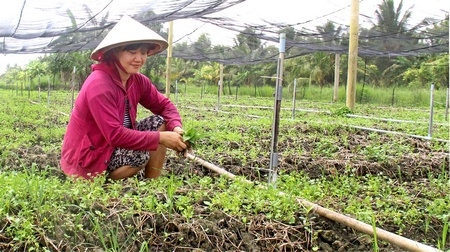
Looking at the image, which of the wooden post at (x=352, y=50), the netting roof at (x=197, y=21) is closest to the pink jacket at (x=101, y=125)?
the netting roof at (x=197, y=21)

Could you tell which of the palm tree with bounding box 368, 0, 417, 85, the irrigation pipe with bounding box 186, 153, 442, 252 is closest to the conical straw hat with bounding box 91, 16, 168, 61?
the irrigation pipe with bounding box 186, 153, 442, 252

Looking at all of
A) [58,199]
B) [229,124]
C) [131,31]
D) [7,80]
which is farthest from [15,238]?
→ [7,80]

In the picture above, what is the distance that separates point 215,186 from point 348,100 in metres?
7.41

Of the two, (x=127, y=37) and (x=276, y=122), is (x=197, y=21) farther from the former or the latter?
(x=127, y=37)

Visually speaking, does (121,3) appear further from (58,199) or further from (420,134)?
(58,199)

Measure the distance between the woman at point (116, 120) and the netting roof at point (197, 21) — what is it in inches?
148

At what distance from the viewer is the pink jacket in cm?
282

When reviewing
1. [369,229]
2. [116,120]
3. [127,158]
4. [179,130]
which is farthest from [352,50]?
[369,229]

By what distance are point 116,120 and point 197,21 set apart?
27.2 ft

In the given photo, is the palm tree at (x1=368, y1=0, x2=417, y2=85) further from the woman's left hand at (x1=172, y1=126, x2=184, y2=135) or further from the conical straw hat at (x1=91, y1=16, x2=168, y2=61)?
the conical straw hat at (x1=91, y1=16, x2=168, y2=61)

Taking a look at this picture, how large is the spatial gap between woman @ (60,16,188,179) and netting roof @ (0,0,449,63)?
3768 mm

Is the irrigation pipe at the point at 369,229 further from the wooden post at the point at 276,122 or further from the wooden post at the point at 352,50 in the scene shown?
the wooden post at the point at 352,50

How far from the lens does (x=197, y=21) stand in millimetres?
10844

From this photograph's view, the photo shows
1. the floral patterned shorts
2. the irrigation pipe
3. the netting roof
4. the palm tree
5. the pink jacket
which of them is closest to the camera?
the irrigation pipe
